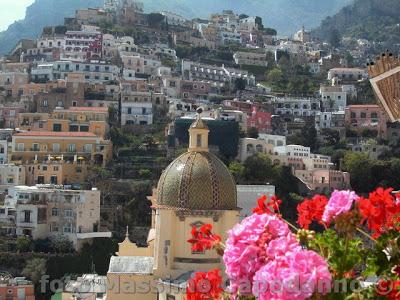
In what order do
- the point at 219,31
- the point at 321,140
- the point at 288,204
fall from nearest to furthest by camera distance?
the point at 288,204
the point at 321,140
the point at 219,31

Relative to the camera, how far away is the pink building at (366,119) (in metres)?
89.2

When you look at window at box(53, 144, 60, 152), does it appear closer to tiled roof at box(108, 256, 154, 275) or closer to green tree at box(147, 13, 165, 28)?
green tree at box(147, 13, 165, 28)

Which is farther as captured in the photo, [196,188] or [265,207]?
[196,188]

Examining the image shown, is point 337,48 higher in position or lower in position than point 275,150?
higher

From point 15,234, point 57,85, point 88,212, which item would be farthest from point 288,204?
point 57,85

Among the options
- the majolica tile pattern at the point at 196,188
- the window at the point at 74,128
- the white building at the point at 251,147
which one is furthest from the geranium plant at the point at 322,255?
the window at the point at 74,128

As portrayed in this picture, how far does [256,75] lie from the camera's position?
4407 inches

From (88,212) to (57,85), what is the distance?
2643 cm

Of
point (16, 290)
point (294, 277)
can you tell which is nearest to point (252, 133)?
point (16, 290)

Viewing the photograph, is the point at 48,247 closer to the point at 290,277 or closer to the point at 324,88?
the point at 324,88

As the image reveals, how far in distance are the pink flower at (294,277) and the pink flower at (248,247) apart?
0.25m

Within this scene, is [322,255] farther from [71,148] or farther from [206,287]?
[71,148]

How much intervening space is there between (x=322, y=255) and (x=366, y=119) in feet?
279

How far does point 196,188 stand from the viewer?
93.0 ft
